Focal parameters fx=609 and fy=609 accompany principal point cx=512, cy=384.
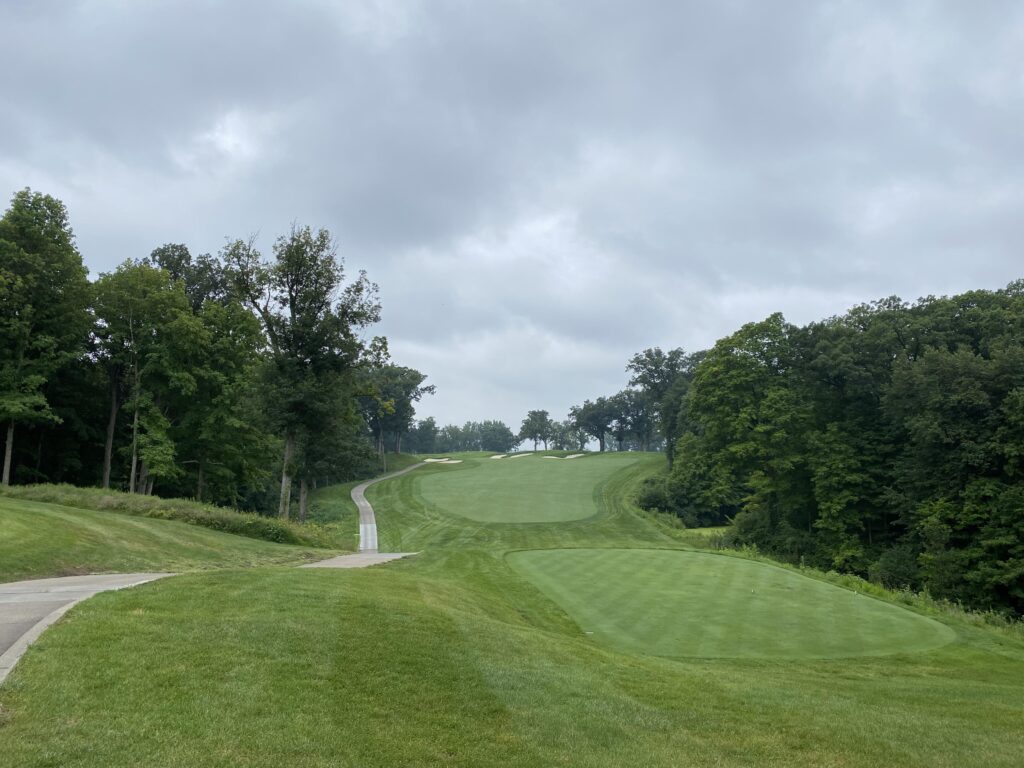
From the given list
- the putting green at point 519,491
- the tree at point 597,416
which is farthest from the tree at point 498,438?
the putting green at point 519,491

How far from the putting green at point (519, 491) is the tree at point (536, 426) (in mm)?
73697

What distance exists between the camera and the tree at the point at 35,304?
2936 cm

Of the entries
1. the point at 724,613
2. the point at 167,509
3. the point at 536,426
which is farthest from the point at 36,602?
the point at 536,426

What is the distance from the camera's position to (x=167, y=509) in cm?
2466

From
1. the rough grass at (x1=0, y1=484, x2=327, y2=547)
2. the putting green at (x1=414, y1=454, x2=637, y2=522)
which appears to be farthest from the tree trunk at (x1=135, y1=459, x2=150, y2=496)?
the putting green at (x1=414, y1=454, x2=637, y2=522)

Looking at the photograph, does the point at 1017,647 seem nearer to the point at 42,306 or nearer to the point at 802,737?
the point at 802,737

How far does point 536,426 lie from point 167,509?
428 feet

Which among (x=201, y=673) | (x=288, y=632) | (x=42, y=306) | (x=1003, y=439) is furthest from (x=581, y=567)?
(x=42, y=306)

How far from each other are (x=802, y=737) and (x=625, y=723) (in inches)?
70.5

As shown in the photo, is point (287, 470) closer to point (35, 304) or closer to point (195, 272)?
point (35, 304)

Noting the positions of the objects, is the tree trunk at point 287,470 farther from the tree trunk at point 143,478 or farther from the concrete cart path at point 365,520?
the tree trunk at point 143,478

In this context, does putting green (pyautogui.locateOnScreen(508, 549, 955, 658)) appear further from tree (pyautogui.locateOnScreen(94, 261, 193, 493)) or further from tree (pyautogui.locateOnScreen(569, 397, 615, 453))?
tree (pyautogui.locateOnScreen(569, 397, 615, 453))

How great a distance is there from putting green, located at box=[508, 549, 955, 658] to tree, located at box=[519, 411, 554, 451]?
13098 cm

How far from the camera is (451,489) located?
2261 inches
